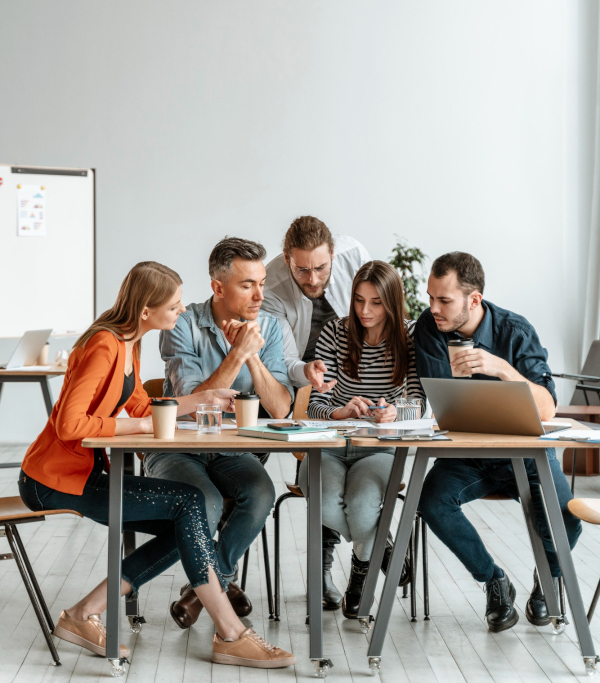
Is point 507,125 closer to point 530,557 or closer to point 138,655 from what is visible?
point 530,557

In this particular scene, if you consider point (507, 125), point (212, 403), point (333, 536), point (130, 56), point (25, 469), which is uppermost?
point (130, 56)

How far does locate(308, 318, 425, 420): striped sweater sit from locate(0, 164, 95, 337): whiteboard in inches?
140

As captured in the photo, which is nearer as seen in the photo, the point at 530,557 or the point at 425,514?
the point at 425,514

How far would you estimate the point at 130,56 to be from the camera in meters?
6.05

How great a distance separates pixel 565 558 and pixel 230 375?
3.95ft

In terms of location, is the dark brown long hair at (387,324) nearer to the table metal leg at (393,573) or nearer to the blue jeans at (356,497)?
the blue jeans at (356,497)

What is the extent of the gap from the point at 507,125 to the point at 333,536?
4485mm

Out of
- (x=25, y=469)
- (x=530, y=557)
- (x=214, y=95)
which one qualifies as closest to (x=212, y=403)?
(x=25, y=469)

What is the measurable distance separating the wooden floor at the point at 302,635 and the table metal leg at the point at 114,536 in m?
0.18

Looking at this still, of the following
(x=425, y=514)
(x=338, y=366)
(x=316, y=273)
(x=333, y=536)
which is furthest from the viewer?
(x=316, y=273)

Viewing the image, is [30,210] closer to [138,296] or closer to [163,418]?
[138,296]

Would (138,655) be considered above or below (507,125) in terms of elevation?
below

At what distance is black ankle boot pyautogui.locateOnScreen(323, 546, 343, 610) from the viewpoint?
8.70 feet

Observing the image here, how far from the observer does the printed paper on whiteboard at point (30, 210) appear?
5.83 metres
